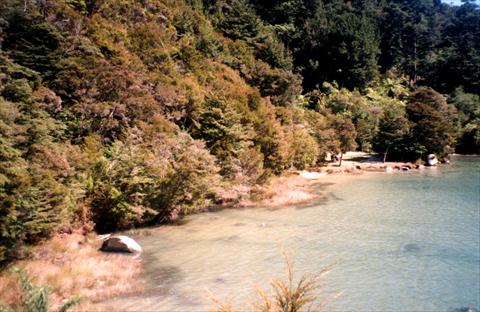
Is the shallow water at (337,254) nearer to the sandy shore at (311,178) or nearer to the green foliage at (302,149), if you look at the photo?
the sandy shore at (311,178)

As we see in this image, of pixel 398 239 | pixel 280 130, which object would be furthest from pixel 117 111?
pixel 398 239

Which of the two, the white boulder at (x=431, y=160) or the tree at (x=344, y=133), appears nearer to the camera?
the tree at (x=344, y=133)

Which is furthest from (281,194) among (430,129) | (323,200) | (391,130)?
(430,129)

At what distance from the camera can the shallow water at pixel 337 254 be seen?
15.4m

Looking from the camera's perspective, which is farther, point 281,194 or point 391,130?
point 391,130

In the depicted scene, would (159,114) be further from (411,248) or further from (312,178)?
(411,248)

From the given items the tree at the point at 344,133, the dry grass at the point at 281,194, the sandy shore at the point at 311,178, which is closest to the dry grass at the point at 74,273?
the sandy shore at the point at 311,178

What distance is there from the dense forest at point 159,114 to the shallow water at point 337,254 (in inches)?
155

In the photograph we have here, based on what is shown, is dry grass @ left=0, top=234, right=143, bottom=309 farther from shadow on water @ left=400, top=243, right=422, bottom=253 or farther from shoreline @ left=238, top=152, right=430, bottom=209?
shadow on water @ left=400, top=243, right=422, bottom=253

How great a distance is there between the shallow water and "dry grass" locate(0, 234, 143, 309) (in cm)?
94

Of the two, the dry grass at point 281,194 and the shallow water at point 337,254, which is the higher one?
the dry grass at point 281,194

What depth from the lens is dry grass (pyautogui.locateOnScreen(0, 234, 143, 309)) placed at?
45.7ft

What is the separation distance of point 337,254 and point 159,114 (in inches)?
712

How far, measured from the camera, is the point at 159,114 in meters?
31.1
